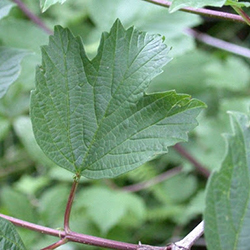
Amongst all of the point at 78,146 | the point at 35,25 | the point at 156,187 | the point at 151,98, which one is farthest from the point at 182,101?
the point at 156,187

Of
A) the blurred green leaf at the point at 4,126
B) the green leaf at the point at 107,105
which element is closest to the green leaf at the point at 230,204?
the green leaf at the point at 107,105

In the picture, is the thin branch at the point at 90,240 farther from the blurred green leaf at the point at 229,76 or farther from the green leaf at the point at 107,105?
the blurred green leaf at the point at 229,76

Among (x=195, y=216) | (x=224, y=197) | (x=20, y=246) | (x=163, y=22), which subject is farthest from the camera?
(x=195, y=216)

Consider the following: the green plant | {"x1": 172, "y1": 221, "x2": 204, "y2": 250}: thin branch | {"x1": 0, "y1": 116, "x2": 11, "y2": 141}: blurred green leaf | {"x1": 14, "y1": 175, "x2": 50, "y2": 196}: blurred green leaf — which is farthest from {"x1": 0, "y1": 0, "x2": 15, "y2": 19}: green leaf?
{"x1": 14, "y1": 175, "x2": 50, "y2": 196}: blurred green leaf

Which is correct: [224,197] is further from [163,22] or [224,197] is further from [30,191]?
[30,191]

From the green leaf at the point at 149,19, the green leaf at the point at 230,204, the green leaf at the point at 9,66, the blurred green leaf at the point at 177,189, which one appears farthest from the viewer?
the blurred green leaf at the point at 177,189

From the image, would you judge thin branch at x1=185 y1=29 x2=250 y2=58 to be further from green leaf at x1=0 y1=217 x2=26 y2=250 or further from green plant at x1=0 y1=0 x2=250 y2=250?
green leaf at x1=0 y1=217 x2=26 y2=250

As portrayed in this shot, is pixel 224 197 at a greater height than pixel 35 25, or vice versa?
pixel 35 25
